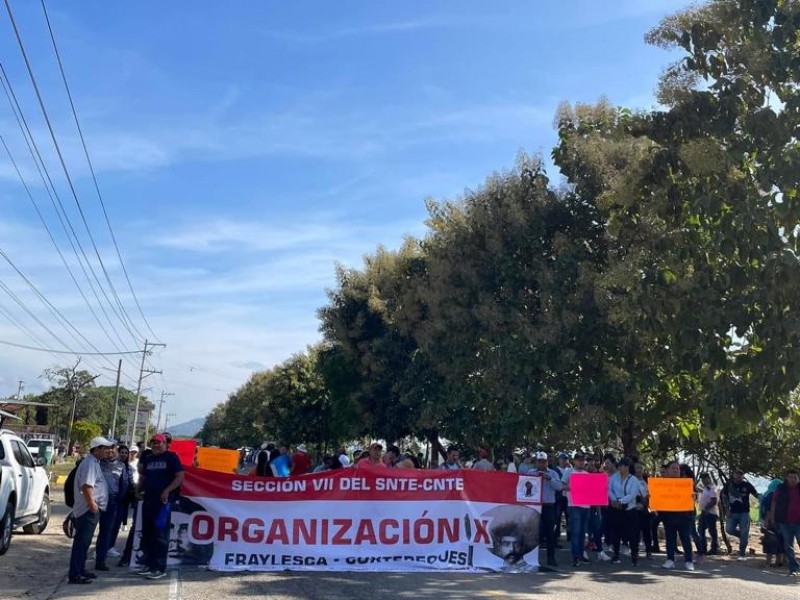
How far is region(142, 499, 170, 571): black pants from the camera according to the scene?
10789 mm

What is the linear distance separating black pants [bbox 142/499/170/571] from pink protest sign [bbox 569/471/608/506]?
7109 millimetres

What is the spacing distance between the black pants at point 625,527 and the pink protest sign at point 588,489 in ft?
1.49

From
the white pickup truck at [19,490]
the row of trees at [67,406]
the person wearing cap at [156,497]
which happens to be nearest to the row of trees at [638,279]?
the person wearing cap at [156,497]

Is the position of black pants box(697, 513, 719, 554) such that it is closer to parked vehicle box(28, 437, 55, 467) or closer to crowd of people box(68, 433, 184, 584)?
crowd of people box(68, 433, 184, 584)

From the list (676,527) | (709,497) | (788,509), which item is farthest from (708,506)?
(676,527)

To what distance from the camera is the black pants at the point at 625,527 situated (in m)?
14.6

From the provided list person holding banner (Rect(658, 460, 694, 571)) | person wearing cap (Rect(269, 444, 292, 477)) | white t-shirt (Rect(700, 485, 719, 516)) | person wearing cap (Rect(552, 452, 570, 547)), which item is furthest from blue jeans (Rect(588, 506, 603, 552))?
person wearing cap (Rect(269, 444, 292, 477))

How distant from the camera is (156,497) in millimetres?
10992

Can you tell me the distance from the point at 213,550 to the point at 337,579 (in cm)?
187

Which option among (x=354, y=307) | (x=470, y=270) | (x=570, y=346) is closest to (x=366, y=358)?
(x=354, y=307)

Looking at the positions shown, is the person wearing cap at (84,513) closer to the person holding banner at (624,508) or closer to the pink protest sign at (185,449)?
the person holding banner at (624,508)

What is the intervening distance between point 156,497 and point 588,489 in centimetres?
755

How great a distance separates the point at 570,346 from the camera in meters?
18.7

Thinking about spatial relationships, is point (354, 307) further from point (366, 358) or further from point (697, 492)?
point (697, 492)
